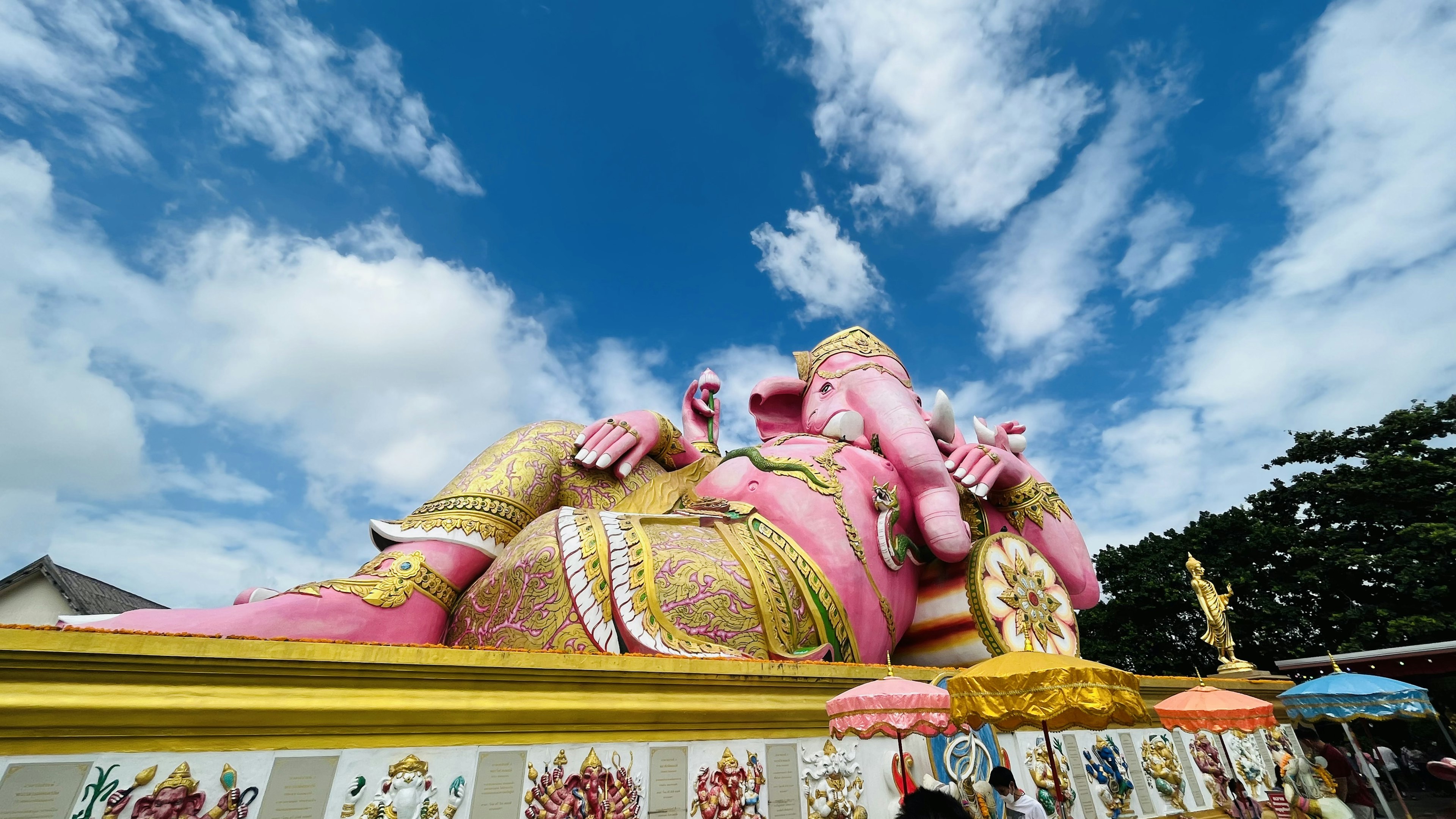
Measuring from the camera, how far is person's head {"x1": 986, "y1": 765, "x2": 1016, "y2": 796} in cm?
385

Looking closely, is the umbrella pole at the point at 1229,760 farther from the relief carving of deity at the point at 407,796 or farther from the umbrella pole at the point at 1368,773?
the relief carving of deity at the point at 407,796

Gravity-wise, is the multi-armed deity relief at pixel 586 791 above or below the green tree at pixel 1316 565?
below

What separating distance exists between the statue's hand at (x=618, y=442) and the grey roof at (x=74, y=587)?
6.17 m

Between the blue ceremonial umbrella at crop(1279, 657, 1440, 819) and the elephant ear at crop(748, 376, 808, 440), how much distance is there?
6086 mm

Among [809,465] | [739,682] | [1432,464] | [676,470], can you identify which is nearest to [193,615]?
[739,682]

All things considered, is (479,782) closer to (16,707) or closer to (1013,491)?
(16,707)

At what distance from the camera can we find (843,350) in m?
8.41

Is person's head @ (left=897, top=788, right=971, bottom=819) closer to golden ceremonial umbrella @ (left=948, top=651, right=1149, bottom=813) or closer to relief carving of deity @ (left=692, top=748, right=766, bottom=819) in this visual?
relief carving of deity @ (left=692, top=748, right=766, bottom=819)

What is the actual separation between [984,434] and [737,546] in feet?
12.7

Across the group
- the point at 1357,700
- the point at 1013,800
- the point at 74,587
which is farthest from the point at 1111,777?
the point at 74,587

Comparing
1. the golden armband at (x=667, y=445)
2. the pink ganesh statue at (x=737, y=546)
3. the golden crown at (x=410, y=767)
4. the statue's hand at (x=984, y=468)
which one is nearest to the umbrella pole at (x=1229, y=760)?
the pink ganesh statue at (x=737, y=546)

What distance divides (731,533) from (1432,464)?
74.5 ft

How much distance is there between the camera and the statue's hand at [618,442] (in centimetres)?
579

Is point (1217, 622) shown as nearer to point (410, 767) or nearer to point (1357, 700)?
point (1357, 700)
